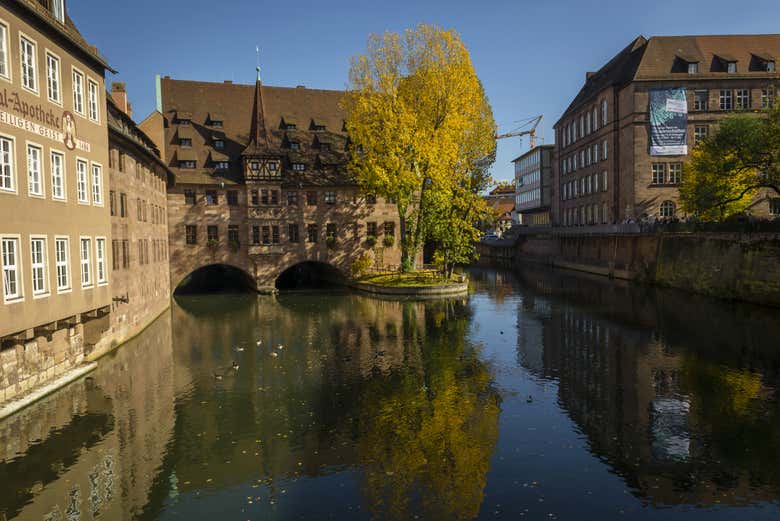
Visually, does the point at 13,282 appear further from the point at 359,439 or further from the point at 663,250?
the point at 663,250

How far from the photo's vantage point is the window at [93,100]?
23359 mm

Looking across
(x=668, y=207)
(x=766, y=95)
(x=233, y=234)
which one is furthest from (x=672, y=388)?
(x=766, y=95)

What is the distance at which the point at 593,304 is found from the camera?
42.3 meters

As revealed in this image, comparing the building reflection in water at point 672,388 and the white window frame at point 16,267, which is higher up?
the white window frame at point 16,267

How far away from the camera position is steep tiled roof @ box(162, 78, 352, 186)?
51.4 meters

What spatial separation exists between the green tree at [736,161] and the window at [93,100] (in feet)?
129

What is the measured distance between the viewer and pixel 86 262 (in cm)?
2219

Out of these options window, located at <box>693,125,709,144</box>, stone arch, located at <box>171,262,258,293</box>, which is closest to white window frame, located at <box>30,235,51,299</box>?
stone arch, located at <box>171,262,258,293</box>

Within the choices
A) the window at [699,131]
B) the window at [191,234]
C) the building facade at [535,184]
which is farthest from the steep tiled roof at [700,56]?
the window at [191,234]

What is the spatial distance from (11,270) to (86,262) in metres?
5.15

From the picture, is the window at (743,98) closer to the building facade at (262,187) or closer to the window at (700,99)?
the window at (700,99)

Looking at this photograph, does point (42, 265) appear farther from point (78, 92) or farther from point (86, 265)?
point (78, 92)

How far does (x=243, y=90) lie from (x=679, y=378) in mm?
50112

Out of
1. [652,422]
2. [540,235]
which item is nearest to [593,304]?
[652,422]
